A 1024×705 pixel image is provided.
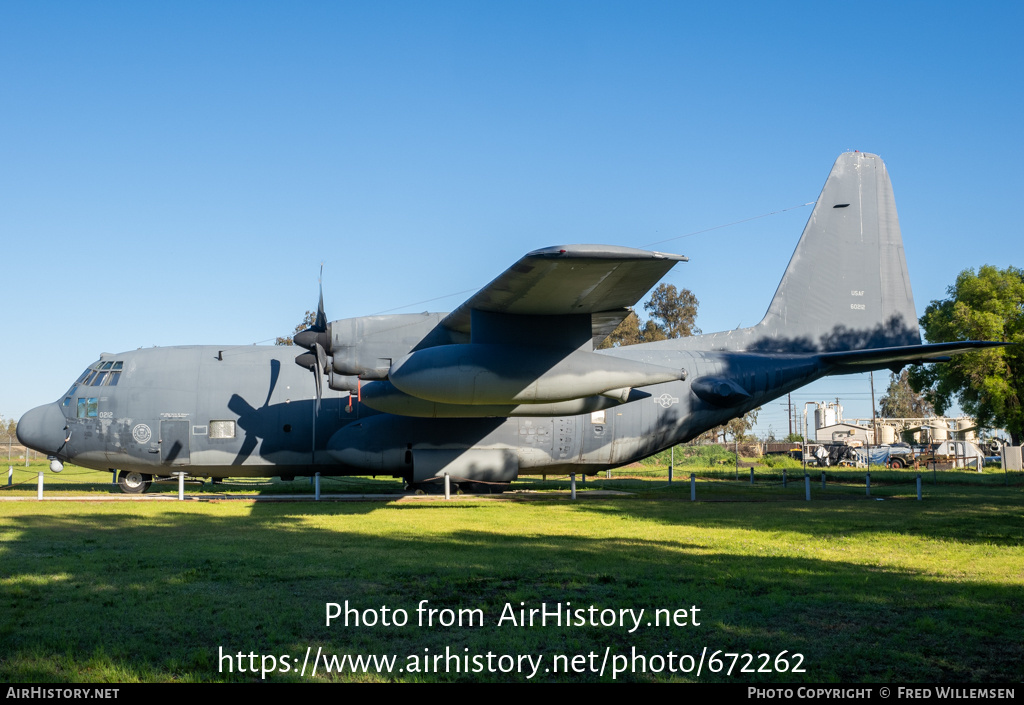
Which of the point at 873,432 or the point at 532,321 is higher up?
the point at 532,321

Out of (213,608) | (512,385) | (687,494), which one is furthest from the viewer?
(687,494)

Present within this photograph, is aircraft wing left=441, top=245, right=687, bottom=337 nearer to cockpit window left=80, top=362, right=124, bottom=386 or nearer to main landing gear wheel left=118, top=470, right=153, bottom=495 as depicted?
cockpit window left=80, top=362, right=124, bottom=386

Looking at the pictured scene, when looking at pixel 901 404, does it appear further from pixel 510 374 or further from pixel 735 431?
pixel 510 374

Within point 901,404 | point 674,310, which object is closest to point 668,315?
point 674,310

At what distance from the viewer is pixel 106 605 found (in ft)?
25.1

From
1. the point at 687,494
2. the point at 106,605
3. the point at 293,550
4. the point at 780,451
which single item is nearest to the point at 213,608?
the point at 106,605

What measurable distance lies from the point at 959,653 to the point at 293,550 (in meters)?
8.77

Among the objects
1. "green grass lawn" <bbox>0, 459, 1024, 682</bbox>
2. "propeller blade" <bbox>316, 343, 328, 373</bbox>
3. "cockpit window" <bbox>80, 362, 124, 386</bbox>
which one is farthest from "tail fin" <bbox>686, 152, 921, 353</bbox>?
"cockpit window" <bbox>80, 362, 124, 386</bbox>

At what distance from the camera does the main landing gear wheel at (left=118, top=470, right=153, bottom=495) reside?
2186cm

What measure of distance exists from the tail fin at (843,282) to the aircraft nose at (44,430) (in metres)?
17.9

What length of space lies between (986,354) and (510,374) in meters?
35.9

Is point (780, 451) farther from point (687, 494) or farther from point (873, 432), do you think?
point (687, 494)

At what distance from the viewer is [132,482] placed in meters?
22.0

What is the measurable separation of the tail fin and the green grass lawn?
7280 millimetres
